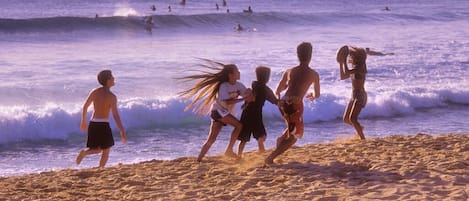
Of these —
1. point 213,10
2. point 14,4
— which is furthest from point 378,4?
point 14,4

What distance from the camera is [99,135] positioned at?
8.87 metres

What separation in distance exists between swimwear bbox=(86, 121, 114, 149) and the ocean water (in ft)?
7.62

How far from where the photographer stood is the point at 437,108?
1722 cm

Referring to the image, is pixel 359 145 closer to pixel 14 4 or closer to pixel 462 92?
pixel 462 92

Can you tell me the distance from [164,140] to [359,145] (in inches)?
196

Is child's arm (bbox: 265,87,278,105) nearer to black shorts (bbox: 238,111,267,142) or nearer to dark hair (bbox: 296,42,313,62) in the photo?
black shorts (bbox: 238,111,267,142)

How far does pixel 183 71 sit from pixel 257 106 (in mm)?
13201

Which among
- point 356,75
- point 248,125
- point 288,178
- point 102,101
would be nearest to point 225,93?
point 248,125

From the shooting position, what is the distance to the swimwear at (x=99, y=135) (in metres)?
8.85

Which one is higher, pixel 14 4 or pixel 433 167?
pixel 14 4

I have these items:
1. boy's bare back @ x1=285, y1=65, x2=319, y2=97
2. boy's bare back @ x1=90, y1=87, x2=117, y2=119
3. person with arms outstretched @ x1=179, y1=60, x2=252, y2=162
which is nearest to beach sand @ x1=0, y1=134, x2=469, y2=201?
person with arms outstretched @ x1=179, y1=60, x2=252, y2=162

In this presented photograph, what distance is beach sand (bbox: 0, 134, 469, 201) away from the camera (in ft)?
22.9

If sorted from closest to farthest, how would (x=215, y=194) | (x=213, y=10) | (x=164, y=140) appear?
(x=215, y=194)
(x=164, y=140)
(x=213, y=10)

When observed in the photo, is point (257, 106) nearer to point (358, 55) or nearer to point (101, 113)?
point (358, 55)
